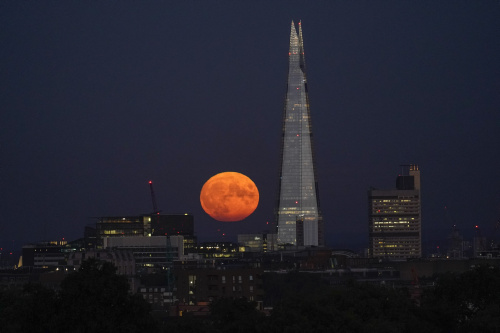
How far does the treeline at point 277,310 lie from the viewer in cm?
6950

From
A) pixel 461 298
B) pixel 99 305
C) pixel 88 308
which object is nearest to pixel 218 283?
pixel 461 298

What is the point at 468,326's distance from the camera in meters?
81.6

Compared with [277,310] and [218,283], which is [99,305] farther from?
[218,283]

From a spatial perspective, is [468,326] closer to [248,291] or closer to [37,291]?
[37,291]

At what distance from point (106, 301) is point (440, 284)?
3659 centimetres

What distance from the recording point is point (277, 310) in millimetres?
83625

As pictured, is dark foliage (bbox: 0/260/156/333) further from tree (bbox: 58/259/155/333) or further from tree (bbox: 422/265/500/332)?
tree (bbox: 422/265/500/332)

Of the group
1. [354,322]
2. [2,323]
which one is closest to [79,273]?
[2,323]

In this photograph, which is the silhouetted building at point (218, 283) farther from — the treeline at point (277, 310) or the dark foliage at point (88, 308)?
the dark foliage at point (88, 308)

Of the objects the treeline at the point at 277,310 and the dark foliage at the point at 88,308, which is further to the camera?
the treeline at the point at 277,310

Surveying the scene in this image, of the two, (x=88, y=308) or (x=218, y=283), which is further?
(x=218, y=283)

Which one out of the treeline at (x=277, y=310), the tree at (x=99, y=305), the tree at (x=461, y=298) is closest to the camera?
the tree at (x=99, y=305)

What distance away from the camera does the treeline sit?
69.5 m

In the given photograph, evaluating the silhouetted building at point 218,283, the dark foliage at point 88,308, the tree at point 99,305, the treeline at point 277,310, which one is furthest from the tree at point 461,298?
the silhouetted building at point 218,283
